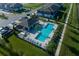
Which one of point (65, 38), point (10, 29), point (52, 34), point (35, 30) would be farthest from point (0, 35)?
point (65, 38)

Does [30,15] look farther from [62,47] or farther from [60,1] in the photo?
[62,47]

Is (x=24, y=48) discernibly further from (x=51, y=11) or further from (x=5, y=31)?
(x=51, y=11)

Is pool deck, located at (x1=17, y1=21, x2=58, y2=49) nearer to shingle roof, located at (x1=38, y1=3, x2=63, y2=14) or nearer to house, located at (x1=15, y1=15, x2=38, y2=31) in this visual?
house, located at (x1=15, y1=15, x2=38, y2=31)

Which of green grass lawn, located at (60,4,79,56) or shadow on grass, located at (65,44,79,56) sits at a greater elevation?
green grass lawn, located at (60,4,79,56)

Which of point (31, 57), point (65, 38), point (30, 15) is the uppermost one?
point (30, 15)

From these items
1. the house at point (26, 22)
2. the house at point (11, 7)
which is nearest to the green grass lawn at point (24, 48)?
the house at point (26, 22)

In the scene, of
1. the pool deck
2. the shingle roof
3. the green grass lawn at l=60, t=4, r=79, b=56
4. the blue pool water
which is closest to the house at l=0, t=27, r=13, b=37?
the pool deck

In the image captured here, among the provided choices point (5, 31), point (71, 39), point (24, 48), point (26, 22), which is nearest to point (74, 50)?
point (71, 39)
